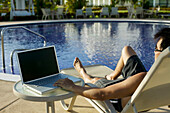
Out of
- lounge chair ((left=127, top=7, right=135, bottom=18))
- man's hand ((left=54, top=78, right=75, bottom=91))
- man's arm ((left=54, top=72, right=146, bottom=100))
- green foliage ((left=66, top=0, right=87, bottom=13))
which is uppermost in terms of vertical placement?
green foliage ((left=66, top=0, right=87, bottom=13))

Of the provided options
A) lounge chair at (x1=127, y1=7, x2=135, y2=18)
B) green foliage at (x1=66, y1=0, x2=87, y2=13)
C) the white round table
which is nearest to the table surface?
the white round table

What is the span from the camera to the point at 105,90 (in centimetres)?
176

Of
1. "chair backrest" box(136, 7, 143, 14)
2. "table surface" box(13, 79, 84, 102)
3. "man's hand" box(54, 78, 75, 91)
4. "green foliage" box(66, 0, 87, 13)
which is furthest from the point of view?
"green foliage" box(66, 0, 87, 13)

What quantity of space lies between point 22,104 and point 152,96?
1667 millimetres

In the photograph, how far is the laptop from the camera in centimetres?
179

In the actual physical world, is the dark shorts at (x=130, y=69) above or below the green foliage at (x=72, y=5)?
below

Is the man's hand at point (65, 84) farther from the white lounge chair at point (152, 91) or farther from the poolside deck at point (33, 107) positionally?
the poolside deck at point (33, 107)

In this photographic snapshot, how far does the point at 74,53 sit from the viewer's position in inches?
279

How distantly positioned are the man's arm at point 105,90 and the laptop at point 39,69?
113 millimetres

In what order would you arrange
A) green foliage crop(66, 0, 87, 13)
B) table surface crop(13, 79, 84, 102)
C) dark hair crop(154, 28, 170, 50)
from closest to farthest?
table surface crop(13, 79, 84, 102)
dark hair crop(154, 28, 170, 50)
green foliage crop(66, 0, 87, 13)

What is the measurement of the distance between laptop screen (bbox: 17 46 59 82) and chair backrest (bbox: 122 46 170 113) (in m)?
0.76

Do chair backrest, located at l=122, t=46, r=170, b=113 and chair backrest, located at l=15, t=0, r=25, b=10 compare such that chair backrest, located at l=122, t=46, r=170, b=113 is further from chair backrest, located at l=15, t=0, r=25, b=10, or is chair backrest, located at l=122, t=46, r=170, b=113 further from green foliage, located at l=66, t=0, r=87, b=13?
chair backrest, located at l=15, t=0, r=25, b=10

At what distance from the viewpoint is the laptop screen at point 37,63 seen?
183cm

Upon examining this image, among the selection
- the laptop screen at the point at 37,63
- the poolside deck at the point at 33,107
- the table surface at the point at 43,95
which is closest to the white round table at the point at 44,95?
the table surface at the point at 43,95
